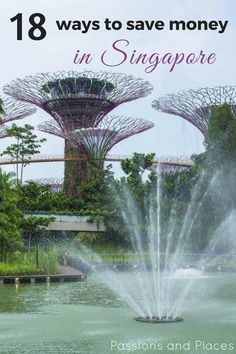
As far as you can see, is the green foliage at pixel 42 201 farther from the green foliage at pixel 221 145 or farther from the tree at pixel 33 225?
the green foliage at pixel 221 145

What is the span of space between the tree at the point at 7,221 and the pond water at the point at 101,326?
27.7 ft

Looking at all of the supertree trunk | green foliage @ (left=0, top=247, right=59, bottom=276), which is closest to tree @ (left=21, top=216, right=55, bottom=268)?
green foliage @ (left=0, top=247, right=59, bottom=276)

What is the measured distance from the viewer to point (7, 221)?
29281 mm

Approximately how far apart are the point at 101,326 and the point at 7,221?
16522 millimetres

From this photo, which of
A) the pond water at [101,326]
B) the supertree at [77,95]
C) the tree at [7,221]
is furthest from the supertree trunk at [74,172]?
the pond water at [101,326]

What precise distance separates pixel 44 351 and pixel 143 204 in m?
32.2

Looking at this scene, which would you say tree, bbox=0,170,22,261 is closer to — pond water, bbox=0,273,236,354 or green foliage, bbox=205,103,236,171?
pond water, bbox=0,273,236,354

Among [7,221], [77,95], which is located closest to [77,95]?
[77,95]

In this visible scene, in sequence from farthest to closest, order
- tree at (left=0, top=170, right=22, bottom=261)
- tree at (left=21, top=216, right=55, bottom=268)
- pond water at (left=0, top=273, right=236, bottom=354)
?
1. tree at (left=21, top=216, right=55, bottom=268)
2. tree at (left=0, top=170, right=22, bottom=261)
3. pond water at (left=0, top=273, right=236, bottom=354)

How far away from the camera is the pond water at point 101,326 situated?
36.8 ft

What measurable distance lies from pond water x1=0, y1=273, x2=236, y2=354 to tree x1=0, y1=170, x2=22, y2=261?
333 inches

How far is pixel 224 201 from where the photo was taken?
3788cm

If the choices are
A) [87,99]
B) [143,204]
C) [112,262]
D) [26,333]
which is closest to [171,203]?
[143,204]

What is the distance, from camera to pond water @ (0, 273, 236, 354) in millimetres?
11219
